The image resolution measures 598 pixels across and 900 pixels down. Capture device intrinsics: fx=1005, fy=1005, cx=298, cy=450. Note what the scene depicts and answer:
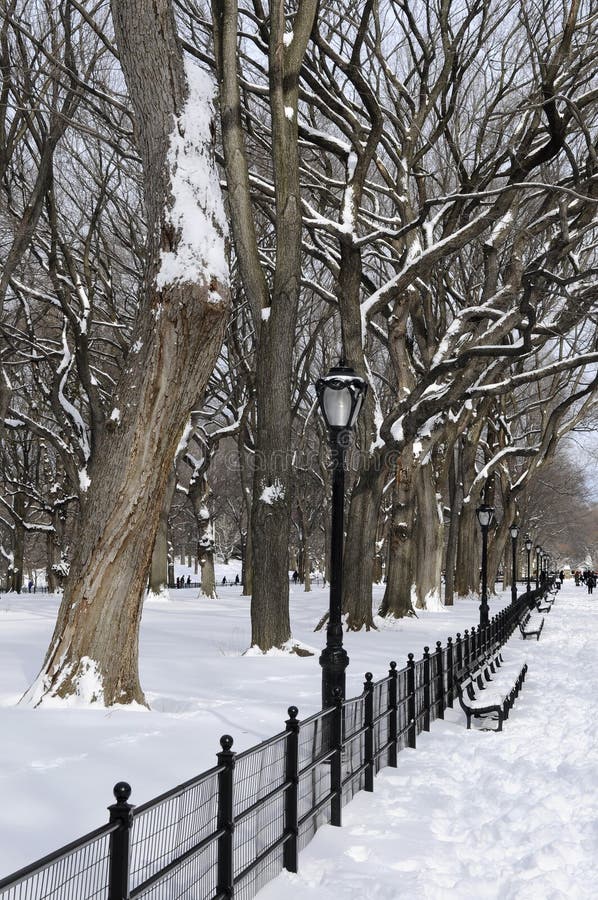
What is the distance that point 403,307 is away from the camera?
2384cm

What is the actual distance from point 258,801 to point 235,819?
40 cm

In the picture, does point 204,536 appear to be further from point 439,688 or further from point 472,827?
point 472,827

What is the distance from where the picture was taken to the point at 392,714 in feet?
31.0

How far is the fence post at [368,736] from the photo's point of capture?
843 cm

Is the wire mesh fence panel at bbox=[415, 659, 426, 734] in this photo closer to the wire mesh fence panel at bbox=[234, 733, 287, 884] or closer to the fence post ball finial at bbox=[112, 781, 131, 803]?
the wire mesh fence panel at bbox=[234, 733, 287, 884]

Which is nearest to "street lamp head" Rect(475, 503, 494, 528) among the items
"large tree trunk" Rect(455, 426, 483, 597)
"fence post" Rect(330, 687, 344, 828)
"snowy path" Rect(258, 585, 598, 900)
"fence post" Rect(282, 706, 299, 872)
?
"large tree trunk" Rect(455, 426, 483, 597)

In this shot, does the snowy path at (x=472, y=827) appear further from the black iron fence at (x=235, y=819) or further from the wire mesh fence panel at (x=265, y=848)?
the black iron fence at (x=235, y=819)

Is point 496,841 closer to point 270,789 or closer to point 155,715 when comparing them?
point 270,789

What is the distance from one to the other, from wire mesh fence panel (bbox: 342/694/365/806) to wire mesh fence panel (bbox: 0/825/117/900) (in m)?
4.15

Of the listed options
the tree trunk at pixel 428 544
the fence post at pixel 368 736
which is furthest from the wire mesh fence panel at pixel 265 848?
the tree trunk at pixel 428 544

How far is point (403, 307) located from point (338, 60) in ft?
21.1

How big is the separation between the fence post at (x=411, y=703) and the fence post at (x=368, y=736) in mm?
1828

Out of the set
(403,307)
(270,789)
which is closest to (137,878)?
(270,789)

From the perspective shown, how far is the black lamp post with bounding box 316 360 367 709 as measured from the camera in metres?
9.14
